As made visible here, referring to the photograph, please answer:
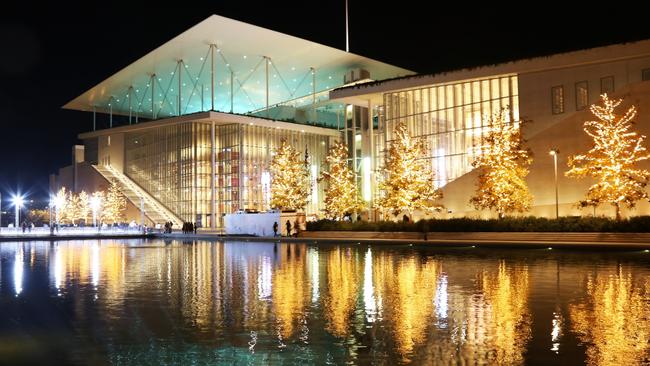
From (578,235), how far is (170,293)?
24.4 m

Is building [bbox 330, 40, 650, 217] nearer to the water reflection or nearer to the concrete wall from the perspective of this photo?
the concrete wall

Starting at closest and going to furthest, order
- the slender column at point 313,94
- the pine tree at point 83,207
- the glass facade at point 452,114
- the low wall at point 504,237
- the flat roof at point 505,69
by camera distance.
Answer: the low wall at point 504,237 → the flat roof at point 505,69 → the glass facade at point 452,114 → the slender column at point 313,94 → the pine tree at point 83,207

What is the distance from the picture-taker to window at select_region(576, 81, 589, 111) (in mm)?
44188

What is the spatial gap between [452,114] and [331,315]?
43415mm

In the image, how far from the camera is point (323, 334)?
9.98m

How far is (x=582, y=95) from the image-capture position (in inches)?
1748

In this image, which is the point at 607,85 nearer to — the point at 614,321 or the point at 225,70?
the point at 614,321

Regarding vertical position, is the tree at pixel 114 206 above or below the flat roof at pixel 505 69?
below

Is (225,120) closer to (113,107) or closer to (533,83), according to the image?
(113,107)

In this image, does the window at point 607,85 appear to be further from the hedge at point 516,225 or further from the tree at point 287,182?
the tree at point 287,182

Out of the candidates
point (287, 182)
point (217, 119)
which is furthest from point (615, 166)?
point (217, 119)

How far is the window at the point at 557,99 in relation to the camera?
149 ft

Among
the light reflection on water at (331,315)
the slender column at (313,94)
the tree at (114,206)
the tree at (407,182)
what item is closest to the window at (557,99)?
the tree at (407,182)

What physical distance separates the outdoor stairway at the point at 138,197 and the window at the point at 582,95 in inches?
1783
